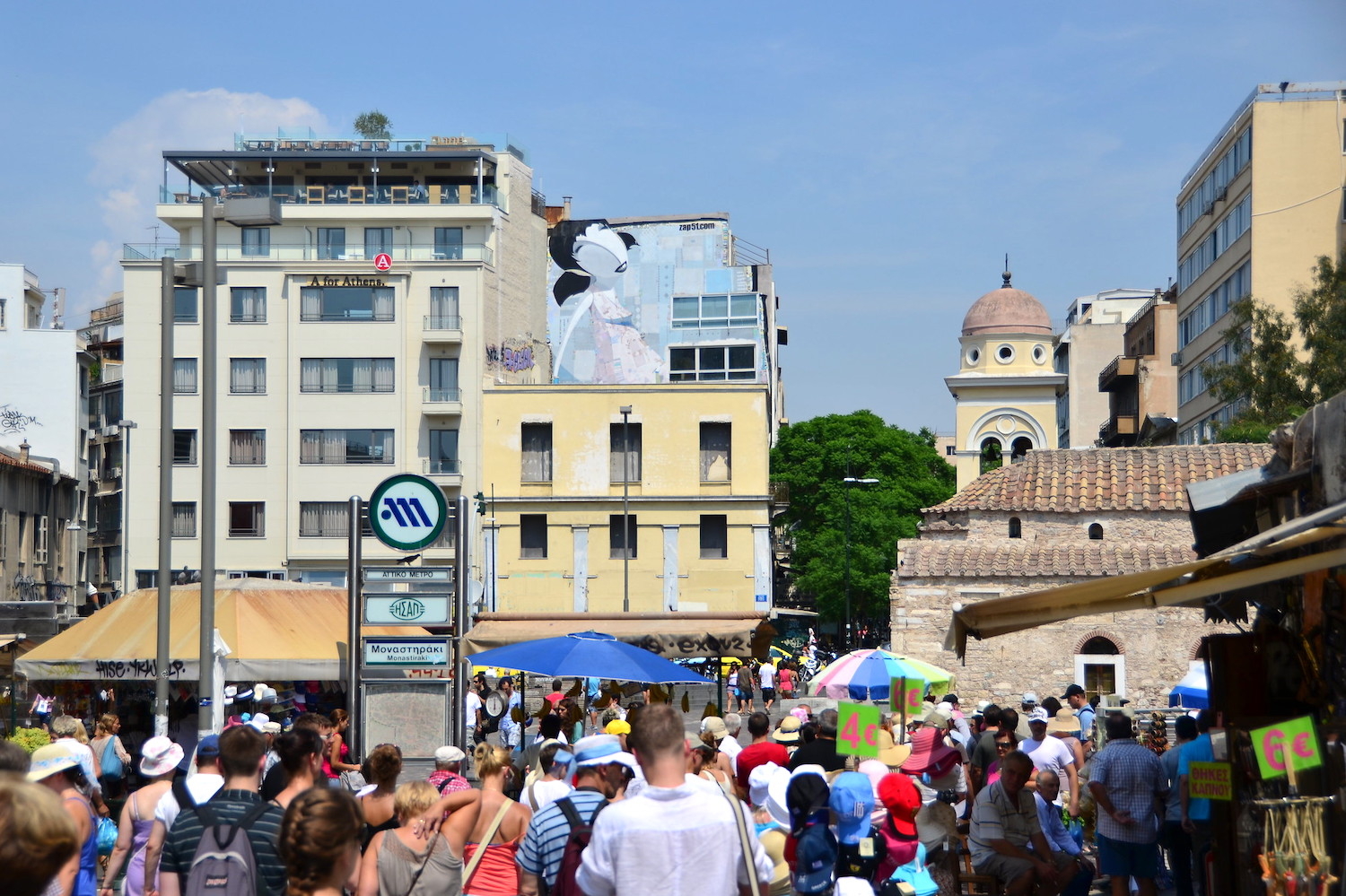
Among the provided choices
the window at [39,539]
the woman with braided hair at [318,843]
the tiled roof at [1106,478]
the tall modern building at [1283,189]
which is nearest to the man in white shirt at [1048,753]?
the woman with braided hair at [318,843]

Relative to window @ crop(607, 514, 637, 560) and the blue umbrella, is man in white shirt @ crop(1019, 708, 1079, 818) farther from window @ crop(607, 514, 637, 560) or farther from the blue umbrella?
window @ crop(607, 514, 637, 560)

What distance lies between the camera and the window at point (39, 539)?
55491 millimetres

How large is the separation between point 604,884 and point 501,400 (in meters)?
54.0

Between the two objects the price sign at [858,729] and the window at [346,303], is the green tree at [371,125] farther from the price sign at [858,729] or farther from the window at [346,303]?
the price sign at [858,729]

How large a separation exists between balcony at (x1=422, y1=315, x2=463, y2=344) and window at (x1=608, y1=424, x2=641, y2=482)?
6.76 m

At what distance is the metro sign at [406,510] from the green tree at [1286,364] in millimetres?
28539

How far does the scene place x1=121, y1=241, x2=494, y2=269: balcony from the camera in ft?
196

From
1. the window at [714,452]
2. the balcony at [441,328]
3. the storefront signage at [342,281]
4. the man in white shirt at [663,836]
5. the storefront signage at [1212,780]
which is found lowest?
the storefront signage at [1212,780]

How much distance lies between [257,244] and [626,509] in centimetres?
1803

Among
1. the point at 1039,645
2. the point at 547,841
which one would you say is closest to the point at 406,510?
the point at 547,841

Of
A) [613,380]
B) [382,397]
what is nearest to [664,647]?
[382,397]

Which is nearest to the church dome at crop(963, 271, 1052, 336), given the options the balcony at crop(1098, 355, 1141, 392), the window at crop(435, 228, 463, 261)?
the balcony at crop(1098, 355, 1141, 392)

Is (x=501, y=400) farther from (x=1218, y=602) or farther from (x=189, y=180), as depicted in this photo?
(x=1218, y=602)

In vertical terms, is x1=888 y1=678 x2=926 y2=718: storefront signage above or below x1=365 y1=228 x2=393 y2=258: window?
below
